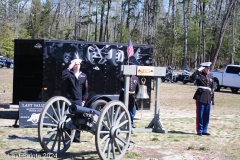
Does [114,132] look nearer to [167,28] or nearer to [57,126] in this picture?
[57,126]

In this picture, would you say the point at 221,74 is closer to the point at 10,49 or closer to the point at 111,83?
the point at 111,83

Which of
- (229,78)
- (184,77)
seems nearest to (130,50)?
(229,78)

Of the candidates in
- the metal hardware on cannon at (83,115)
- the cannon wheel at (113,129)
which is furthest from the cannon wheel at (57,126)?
the cannon wheel at (113,129)

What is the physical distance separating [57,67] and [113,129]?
17.4 feet

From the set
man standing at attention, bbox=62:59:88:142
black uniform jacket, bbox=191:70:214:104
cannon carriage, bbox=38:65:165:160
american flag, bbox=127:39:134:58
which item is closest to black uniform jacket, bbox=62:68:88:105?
man standing at attention, bbox=62:59:88:142

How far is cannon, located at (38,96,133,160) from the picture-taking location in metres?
7.11

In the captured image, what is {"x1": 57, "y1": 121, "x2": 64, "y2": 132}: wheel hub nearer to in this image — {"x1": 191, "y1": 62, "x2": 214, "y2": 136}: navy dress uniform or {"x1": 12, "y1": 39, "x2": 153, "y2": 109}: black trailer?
{"x1": 191, "y1": 62, "x2": 214, "y2": 136}: navy dress uniform

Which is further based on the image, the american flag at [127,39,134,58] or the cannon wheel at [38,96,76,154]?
the american flag at [127,39,134,58]

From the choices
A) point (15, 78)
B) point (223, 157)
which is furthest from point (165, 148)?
point (15, 78)

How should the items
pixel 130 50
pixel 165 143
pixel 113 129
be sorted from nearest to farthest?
1. pixel 113 129
2. pixel 165 143
3. pixel 130 50

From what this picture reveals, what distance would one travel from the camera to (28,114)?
424 inches

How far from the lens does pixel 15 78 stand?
12266 mm

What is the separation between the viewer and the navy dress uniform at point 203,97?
34.4ft

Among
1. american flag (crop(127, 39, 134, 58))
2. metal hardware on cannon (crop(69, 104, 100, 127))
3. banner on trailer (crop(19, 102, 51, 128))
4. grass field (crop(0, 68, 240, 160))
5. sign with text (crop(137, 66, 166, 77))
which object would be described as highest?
american flag (crop(127, 39, 134, 58))
